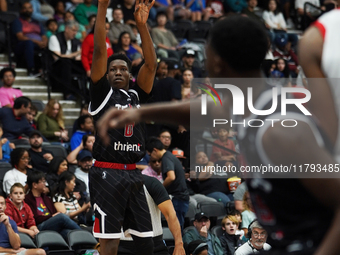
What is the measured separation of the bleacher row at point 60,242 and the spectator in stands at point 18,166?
3.51ft

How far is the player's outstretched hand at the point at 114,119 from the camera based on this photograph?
8.29ft

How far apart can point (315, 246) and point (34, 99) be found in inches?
401

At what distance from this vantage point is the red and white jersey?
2736 mm

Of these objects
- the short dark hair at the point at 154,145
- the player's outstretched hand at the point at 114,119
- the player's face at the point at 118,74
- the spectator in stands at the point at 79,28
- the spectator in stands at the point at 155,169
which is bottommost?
the spectator in stands at the point at 155,169

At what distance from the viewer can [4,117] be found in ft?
32.6

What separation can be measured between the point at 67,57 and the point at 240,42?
1019cm

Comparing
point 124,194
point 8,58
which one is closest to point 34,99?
point 8,58

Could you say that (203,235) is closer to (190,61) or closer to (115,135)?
(115,135)

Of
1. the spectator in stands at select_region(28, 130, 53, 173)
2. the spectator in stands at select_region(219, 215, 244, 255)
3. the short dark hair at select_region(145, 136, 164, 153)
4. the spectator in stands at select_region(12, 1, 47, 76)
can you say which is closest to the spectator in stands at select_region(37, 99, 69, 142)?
the spectator in stands at select_region(28, 130, 53, 173)

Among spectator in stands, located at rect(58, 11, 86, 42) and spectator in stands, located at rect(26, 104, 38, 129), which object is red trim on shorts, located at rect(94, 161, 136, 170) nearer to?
spectator in stands, located at rect(26, 104, 38, 129)

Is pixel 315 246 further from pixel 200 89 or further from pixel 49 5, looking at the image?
pixel 49 5

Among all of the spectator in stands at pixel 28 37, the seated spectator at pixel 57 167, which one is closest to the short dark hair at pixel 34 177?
the seated spectator at pixel 57 167

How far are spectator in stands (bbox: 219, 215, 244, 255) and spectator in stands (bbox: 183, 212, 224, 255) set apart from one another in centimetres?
12

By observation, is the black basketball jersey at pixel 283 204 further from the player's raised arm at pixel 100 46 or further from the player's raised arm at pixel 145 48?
the player's raised arm at pixel 145 48
